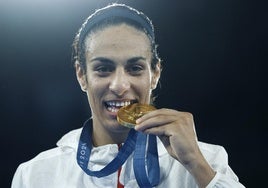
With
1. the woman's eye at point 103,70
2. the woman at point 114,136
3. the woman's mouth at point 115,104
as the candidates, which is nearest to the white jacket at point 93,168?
the woman at point 114,136

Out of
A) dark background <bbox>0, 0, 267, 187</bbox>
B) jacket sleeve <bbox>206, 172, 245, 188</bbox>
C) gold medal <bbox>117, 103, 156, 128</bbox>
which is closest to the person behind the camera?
jacket sleeve <bbox>206, 172, 245, 188</bbox>

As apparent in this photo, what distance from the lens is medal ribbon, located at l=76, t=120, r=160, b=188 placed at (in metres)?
1.62

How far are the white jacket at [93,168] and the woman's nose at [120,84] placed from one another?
0.25 metres

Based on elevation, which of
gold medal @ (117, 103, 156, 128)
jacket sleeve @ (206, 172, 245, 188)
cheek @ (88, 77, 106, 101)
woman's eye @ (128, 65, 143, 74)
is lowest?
jacket sleeve @ (206, 172, 245, 188)

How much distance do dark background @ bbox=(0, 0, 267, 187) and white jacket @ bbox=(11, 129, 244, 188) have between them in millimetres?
1636

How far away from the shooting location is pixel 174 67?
3502mm

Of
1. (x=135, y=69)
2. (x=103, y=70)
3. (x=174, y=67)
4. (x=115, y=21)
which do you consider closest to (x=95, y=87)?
(x=103, y=70)

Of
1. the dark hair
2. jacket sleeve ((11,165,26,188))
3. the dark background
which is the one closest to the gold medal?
the dark hair

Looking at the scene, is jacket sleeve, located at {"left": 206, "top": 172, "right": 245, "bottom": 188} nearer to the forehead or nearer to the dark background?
the forehead

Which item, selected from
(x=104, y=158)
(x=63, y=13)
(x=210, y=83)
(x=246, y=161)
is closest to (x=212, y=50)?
(x=210, y=83)

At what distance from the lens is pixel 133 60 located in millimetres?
1735

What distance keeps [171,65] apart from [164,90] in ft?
0.74

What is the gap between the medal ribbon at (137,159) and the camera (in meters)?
1.62

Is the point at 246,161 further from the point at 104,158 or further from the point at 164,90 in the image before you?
the point at 104,158
